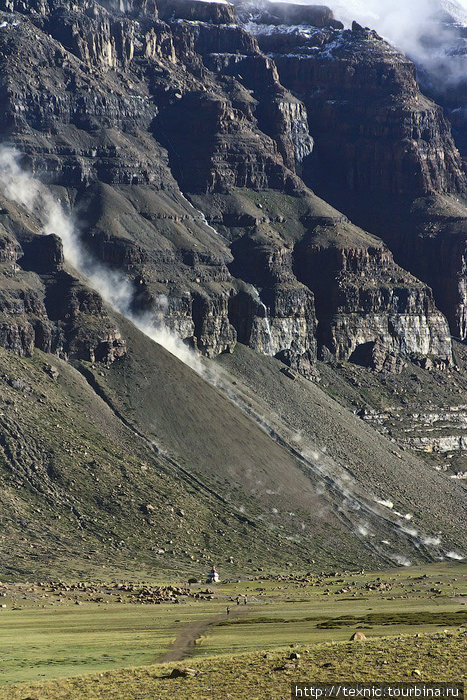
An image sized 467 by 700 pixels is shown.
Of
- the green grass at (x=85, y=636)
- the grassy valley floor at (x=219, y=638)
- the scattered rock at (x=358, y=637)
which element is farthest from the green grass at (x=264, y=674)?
the green grass at (x=85, y=636)

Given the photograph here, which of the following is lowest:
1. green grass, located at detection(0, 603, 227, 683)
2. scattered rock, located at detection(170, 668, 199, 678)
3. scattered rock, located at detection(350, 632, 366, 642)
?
green grass, located at detection(0, 603, 227, 683)

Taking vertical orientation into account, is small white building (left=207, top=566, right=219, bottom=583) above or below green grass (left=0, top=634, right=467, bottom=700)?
above

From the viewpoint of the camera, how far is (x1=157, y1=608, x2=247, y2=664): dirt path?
106662mm

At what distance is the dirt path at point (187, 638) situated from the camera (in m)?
107

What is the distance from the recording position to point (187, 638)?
389 ft

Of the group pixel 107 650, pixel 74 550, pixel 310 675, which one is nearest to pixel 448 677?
pixel 310 675

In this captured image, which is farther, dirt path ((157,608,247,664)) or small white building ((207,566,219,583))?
small white building ((207,566,219,583))

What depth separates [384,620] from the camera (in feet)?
434

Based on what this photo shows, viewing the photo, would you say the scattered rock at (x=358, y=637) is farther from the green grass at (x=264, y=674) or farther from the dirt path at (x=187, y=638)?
the dirt path at (x=187, y=638)

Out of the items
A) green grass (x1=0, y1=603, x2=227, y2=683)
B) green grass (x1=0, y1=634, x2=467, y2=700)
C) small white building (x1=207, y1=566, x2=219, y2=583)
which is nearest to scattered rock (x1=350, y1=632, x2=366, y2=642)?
green grass (x1=0, y1=634, x2=467, y2=700)

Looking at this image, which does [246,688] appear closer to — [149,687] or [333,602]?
[149,687]

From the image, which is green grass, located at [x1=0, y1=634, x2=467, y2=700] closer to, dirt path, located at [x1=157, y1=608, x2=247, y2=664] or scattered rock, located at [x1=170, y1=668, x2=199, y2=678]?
scattered rock, located at [x1=170, y1=668, x2=199, y2=678]

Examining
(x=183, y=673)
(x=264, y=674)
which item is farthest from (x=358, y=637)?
(x=183, y=673)

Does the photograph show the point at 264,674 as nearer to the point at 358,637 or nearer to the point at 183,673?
the point at 183,673
